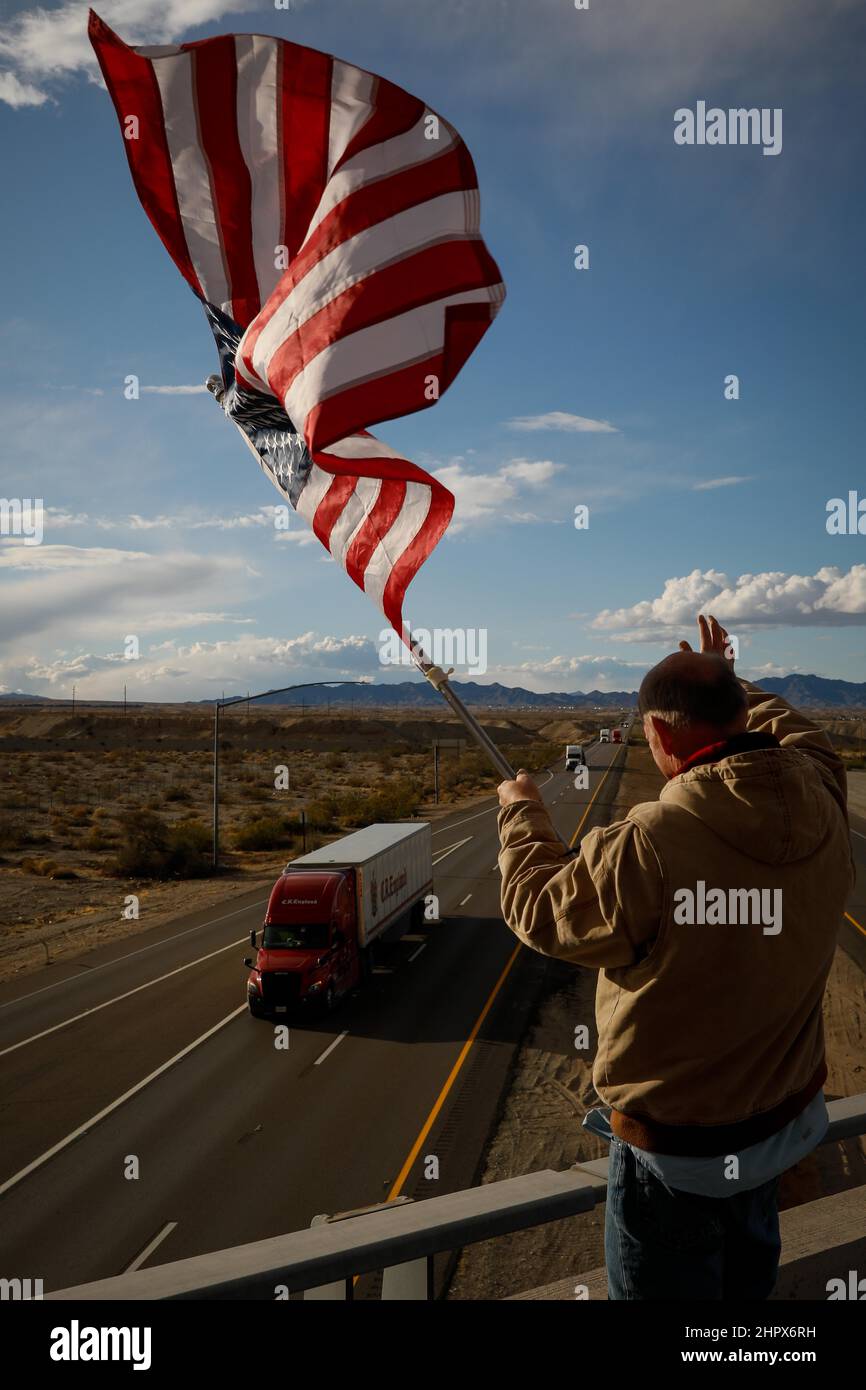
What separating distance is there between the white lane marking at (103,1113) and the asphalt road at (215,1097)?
0.04 metres

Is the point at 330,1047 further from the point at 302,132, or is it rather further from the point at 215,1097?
the point at 302,132

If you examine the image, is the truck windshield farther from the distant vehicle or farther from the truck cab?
the distant vehicle

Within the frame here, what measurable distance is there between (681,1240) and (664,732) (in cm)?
136

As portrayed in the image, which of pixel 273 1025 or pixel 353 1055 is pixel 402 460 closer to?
pixel 353 1055

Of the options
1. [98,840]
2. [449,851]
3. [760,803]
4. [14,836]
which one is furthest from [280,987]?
A: [14,836]

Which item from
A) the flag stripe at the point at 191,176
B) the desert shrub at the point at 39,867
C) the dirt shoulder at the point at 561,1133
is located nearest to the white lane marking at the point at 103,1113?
the dirt shoulder at the point at 561,1133

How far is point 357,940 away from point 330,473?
21007mm

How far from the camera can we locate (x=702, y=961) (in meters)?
2.35

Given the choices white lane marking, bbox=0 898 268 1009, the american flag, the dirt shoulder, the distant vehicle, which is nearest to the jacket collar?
the american flag

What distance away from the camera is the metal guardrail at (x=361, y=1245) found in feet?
7.99

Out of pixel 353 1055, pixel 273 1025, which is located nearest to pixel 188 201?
pixel 353 1055

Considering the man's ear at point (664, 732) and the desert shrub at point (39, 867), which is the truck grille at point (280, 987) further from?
the desert shrub at point (39, 867)

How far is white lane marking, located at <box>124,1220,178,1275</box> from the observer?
12.1 meters

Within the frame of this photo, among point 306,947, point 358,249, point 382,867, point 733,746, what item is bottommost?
point 306,947
